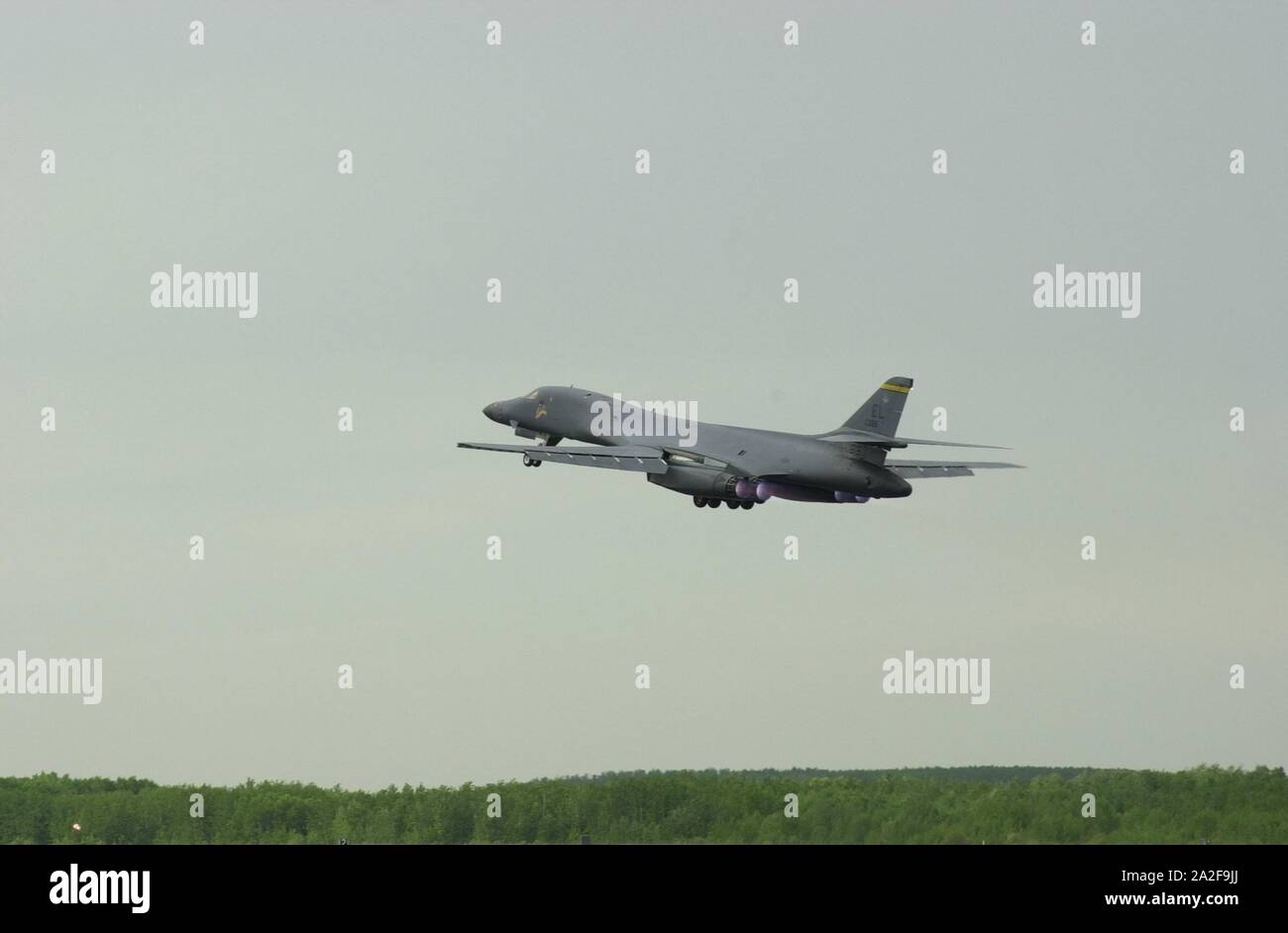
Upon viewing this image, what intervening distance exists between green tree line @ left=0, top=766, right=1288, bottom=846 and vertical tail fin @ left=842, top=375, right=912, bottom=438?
53.8ft

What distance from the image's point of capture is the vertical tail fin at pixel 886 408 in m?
86.1

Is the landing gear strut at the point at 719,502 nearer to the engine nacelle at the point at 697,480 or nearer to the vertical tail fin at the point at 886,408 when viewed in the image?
the engine nacelle at the point at 697,480

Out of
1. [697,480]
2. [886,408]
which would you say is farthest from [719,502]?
[886,408]

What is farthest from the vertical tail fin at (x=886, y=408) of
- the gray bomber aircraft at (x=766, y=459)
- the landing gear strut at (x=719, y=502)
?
the landing gear strut at (x=719, y=502)

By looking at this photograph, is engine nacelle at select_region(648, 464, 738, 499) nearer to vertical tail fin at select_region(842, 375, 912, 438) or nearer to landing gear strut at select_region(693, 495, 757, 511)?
landing gear strut at select_region(693, 495, 757, 511)

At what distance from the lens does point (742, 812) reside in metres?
94.3

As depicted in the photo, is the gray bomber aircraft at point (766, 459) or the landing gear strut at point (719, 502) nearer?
the gray bomber aircraft at point (766, 459)

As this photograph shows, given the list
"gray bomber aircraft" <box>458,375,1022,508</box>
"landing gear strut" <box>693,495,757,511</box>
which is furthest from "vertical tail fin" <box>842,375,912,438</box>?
"landing gear strut" <box>693,495,757,511</box>

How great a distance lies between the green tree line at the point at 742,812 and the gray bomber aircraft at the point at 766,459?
13.9 m

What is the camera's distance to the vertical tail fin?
86.1 m

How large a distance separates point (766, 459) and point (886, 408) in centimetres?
554

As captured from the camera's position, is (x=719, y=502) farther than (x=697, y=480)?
Yes

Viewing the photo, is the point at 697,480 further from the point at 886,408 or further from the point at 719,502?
the point at 886,408
